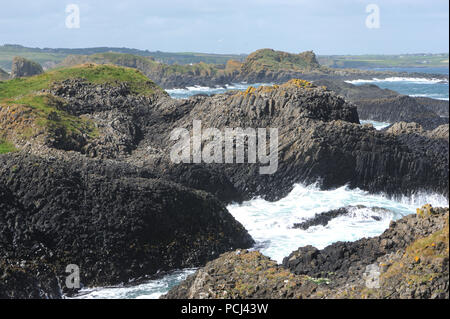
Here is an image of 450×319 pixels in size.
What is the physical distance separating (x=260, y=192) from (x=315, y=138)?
3.31 metres

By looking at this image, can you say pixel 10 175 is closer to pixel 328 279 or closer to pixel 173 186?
pixel 173 186

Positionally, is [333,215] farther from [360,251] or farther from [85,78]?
[85,78]

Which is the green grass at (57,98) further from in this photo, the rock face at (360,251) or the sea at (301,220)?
the rock face at (360,251)

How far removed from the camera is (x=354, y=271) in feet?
31.3

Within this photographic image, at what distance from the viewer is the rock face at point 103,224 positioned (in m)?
13.1

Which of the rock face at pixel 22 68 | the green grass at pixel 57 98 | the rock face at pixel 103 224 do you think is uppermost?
the rock face at pixel 22 68

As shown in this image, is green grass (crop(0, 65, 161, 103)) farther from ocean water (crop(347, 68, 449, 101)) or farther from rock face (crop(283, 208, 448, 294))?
ocean water (crop(347, 68, 449, 101))

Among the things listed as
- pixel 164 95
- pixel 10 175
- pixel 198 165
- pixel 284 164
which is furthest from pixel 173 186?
pixel 164 95

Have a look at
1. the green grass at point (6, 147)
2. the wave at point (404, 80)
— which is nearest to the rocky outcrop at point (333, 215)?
the green grass at point (6, 147)

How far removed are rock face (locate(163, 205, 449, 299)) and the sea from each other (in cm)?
315
